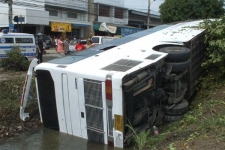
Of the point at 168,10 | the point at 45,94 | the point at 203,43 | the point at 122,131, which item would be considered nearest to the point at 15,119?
the point at 45,94

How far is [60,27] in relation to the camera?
34.7 metres

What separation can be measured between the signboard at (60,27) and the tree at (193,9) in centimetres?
1318

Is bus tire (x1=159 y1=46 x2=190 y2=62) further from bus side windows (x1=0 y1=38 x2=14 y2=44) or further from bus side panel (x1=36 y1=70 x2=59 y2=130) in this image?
bus side windows (x1=0 y1=38 x2=14 y2=44)

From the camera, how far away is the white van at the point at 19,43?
50.6 feet

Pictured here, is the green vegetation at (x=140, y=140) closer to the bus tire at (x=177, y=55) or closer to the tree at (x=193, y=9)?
the bus tire at (x=177, y=55)

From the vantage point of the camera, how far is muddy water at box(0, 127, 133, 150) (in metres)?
4.75

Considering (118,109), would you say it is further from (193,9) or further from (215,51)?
(193,9)

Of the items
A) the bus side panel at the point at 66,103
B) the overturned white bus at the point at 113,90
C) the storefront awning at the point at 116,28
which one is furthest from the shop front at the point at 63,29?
the bus side panel at the point at 66,103

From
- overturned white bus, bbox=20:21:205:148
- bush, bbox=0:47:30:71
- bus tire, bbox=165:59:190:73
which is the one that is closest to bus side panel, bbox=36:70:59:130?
overturned white bus, bbox=20:21:205:148

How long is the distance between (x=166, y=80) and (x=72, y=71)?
1.97 m

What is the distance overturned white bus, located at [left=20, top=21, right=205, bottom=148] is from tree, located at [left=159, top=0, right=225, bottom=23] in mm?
21084

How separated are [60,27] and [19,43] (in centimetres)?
1879

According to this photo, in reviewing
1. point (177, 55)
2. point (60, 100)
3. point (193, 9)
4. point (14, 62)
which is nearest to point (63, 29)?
point (193, 9)

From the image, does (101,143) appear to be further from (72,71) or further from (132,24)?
(132,24)
